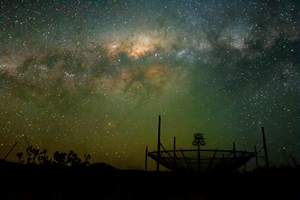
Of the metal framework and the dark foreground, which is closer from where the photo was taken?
the dark foreground

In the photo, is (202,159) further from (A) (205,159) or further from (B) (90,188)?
(B) (90,188)

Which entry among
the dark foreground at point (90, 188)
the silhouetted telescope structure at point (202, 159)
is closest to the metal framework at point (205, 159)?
the silhouetted telescope structure at point (202, 159)

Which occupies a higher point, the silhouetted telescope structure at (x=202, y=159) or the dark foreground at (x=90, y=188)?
the silhouetted telescope structure at (x=202, y=159)

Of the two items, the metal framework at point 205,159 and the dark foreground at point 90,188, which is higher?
A: the metal framework at point 205,159

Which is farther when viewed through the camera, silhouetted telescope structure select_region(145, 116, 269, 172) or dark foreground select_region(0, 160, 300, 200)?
silhouetted telescope structure select_region(145, 116, 269, 172)

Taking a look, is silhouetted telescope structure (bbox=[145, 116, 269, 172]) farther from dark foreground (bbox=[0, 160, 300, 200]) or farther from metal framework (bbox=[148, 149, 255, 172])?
dark foreground (bbox=[0, 160, 300, 200])

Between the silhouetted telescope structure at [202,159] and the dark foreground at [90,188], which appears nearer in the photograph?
the dark foreground at [90,188]

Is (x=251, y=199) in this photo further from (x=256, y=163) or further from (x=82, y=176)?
(x=256, y=163)

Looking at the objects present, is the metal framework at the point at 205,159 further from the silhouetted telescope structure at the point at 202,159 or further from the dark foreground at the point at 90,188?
the dark foreground at the point at 90,188

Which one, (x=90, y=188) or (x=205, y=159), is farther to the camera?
(x=205, y=159)

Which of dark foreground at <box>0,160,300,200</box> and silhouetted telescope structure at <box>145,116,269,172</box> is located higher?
silhouetted telescope structure at <box>145,116,269,172</box>

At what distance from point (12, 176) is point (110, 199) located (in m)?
3.75

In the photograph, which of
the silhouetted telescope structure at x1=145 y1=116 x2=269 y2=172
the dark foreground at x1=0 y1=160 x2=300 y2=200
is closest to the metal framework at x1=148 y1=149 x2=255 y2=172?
the silhouetted telescope structure at x1=145 y1=116 x2=269 y2=172

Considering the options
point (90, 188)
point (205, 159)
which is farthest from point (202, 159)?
point (90, 188)
